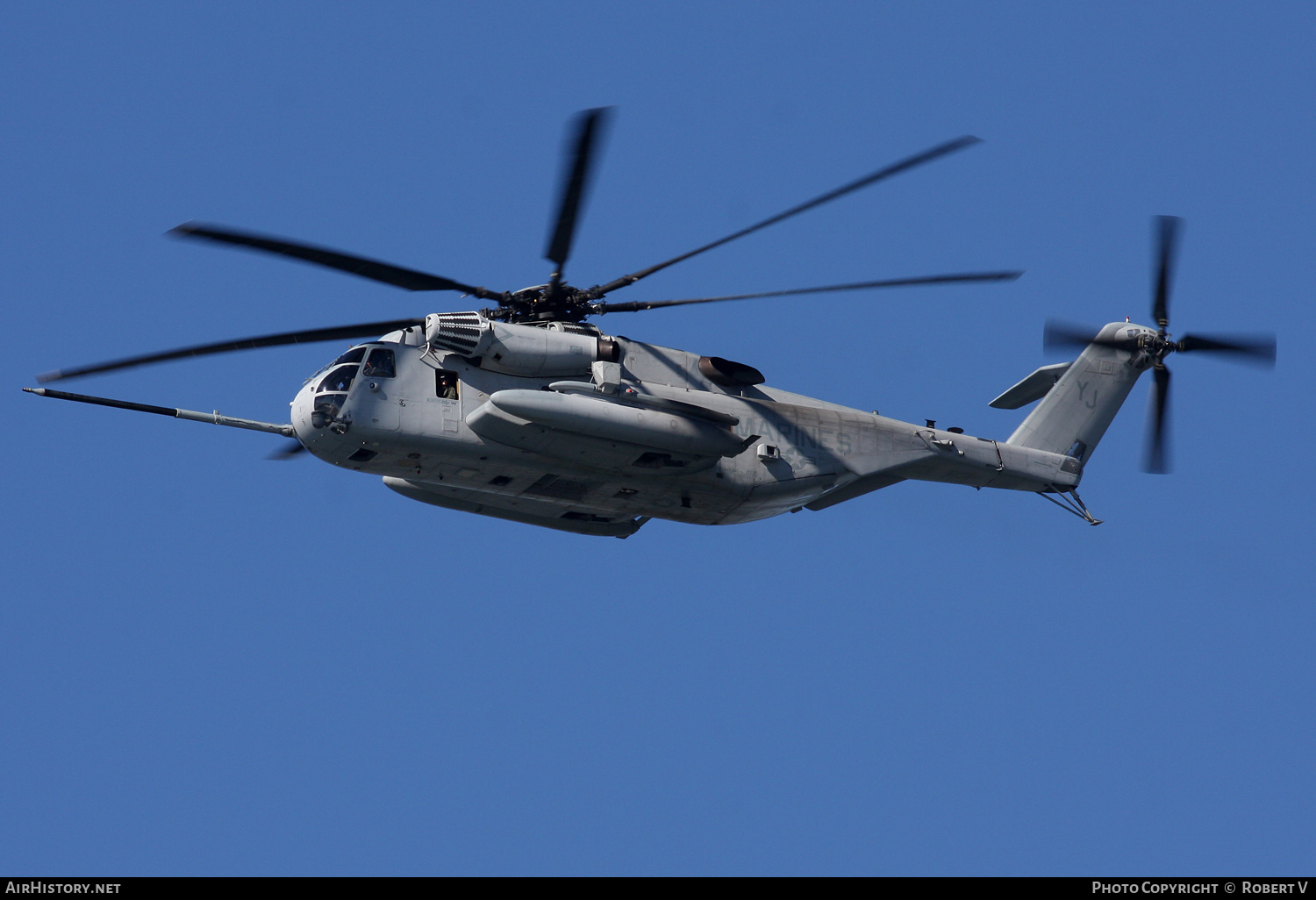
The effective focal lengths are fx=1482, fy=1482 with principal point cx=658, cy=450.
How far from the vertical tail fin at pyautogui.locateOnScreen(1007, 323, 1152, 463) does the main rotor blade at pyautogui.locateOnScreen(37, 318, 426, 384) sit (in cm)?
1482

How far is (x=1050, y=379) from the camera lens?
114 feet

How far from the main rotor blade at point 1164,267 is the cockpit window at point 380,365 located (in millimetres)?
17127

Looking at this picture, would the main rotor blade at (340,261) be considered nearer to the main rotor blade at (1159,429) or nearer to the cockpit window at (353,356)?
the cockpit window at (353,356)

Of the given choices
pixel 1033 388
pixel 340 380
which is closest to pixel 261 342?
pixel 340 380

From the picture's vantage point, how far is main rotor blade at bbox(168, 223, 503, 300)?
21.9 metres

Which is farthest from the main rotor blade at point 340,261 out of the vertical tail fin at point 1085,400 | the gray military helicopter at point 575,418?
the vertical tail fin at point 1085,400

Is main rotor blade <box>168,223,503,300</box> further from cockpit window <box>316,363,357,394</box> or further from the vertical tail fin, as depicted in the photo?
the vertical tail fin

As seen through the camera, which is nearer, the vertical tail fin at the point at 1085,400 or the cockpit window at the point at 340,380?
the cockpit window at the point at 340,380

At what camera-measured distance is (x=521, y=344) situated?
1067 inches

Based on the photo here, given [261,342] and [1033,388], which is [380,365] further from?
[1033,388]

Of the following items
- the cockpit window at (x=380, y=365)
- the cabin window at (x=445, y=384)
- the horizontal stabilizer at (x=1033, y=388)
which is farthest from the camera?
the horizontal stabilizer at (x=1033, y=388)

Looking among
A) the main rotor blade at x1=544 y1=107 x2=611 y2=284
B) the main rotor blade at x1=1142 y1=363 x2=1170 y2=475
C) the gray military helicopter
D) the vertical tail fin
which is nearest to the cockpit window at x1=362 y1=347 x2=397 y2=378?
the gray military helicopter

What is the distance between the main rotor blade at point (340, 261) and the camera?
21.9 metres
